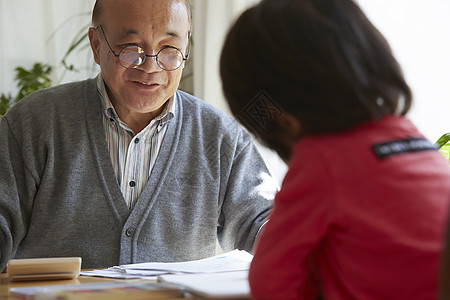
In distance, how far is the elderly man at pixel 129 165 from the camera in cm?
187

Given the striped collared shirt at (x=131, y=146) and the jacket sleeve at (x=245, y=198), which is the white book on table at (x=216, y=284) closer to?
the jacket sleeve at (x=245, y=198)

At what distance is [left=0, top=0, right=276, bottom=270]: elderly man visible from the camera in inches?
73.4

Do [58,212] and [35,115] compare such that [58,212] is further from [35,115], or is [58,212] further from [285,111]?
[285,111]

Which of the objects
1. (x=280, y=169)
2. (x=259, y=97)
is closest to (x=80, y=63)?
(x=280, y=169)

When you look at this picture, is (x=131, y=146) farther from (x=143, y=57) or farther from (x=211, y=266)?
(x=211, y=266)

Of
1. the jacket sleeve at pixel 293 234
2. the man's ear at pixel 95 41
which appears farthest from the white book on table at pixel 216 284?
the man's ear at pixel 95 41

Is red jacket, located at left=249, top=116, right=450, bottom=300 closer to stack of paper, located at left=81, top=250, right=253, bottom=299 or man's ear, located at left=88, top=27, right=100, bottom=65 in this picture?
stack of paper, located at left=81, top=250, right=253, bottom=299

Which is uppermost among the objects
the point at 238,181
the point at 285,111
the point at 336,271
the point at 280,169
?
the point at 285,111

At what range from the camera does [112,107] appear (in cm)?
199

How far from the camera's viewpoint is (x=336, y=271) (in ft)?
2.90

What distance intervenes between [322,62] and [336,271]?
287 mm

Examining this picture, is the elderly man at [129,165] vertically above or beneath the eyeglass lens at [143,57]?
beneath

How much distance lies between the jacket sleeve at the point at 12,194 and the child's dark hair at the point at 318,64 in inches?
42.4

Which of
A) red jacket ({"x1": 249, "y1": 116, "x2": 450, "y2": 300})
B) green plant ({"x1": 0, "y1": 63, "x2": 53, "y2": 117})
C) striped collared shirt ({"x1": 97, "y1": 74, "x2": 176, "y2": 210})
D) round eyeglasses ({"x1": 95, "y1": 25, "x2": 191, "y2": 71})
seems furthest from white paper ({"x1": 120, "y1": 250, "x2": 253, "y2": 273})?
green plant ({"x1": 0, "y1": 63, "x2": 53, "y2": 117})
